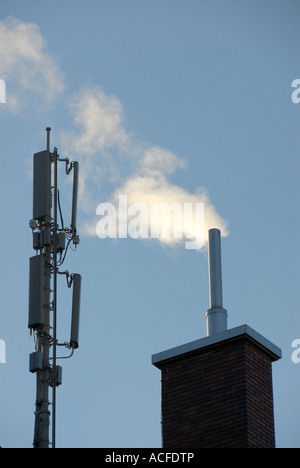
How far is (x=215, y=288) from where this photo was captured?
21125mm

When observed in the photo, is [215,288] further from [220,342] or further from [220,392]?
A: [220,392]

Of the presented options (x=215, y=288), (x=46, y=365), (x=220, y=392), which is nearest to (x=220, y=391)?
(x=220, y=392)

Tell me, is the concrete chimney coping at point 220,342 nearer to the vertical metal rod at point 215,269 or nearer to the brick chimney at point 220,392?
the brick chimney at point 220,392

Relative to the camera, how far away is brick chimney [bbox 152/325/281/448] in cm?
1925

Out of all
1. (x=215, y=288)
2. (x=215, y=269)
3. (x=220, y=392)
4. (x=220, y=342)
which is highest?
(x=215, y=269)

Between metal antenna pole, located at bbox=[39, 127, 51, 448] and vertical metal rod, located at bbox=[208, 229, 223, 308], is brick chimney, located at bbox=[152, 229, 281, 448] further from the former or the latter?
metal antenna pole, located at bbox=[39, 127, 51, 448]

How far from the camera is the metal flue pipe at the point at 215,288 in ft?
68.4

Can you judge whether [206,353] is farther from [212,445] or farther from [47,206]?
[47,206]

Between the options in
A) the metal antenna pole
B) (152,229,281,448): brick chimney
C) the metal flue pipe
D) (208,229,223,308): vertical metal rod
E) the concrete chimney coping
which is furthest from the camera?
the metal antenna pole

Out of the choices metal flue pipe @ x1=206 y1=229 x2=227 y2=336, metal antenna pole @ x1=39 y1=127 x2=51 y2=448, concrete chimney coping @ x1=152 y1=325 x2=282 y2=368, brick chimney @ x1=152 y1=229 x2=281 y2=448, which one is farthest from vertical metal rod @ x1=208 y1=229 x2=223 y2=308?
metal antenna pole @ x1=39 y1=127 x2=51 y2=448

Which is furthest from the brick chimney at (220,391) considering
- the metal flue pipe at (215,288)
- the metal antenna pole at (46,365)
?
the metal antenna pole at (46,365)

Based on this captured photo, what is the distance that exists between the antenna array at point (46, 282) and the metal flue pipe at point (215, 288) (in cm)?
340

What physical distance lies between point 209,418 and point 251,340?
1433mm

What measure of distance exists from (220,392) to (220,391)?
0.07ft
